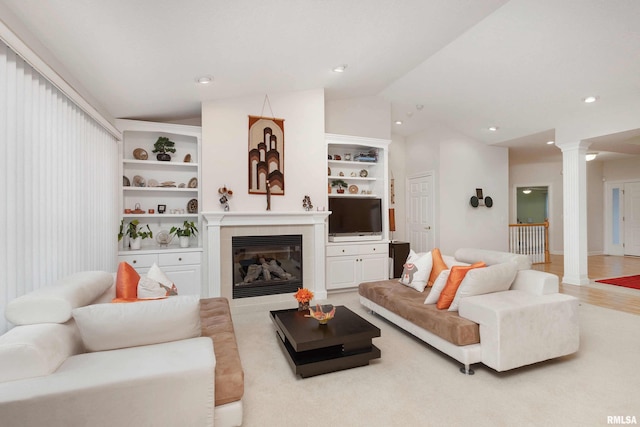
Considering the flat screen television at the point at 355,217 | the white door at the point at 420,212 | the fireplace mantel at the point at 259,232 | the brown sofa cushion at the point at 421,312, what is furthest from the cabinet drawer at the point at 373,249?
the white door at the point at 420,212

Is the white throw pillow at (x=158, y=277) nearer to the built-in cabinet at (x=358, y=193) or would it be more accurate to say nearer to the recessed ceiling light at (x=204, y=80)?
the recessed ceiling light at (x=204, y=80)

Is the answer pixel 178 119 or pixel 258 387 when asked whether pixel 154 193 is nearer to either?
pixel 178 119

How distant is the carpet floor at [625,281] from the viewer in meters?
5.12

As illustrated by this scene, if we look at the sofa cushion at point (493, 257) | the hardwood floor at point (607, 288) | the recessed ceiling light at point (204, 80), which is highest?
the recessed ceiling light at point (204, 80)

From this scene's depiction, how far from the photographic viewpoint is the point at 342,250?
5082 millimetres

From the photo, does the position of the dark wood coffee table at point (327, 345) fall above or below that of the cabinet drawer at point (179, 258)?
below

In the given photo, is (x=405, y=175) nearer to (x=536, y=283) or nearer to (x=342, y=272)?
(x=342, y=272)

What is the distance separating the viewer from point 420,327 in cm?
291

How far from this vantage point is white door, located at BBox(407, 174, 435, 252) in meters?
6.74

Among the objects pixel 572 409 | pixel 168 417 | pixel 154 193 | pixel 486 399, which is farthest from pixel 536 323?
pixel 154 193

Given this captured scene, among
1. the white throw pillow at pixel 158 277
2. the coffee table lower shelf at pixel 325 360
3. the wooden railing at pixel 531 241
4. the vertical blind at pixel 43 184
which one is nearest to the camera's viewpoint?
the vertical blind at pixel 43 184

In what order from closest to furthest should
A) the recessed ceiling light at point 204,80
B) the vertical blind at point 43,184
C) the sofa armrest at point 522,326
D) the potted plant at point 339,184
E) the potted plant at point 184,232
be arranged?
the vertical blind at point 43,184 → the sofa armrest at point 522,326 → the recessed ceiling light at point 204,80 → the potted plant at point 184,232 → the potted plant at point 339,184

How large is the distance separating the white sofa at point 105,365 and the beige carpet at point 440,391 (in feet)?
1.95

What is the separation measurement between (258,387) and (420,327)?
1.53 metres
